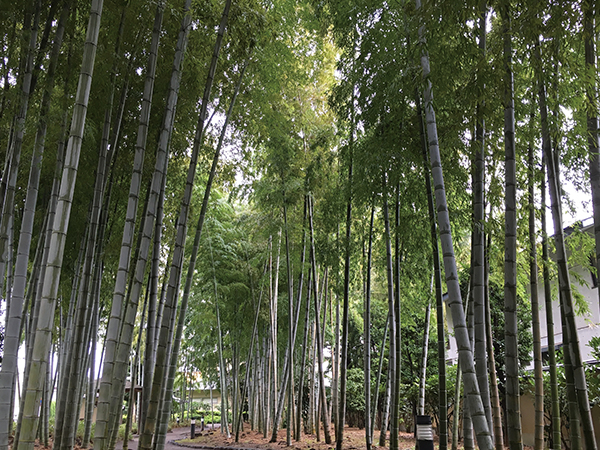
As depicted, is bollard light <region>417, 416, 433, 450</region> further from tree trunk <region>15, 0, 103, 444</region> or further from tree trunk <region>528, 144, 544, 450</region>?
tree trunk <region>15, 0, 103, 444</region>

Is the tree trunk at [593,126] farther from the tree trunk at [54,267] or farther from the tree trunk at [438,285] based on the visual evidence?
the tree trunk at [54,267]

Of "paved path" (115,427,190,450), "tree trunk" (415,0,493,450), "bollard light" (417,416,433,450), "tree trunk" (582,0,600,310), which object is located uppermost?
"tree trunk" (582,0,600,310)

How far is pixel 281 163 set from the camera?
20.2 ft

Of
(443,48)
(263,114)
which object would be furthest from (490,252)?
(263,114)

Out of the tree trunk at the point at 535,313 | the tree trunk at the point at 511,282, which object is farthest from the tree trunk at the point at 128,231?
the tree trunk at the point at 535,313

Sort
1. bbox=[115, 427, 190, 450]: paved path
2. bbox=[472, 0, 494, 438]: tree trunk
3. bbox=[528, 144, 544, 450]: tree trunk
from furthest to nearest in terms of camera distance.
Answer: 1. bbox=[115, 427, 190, 450]: paved path
2. bbox=[528, 144, 544, 450]: tree trunk
3. bbox=[472, 0, 494, 438]: tree trunk

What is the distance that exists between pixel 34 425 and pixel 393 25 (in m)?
3.64

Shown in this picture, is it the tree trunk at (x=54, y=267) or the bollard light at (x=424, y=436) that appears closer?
the tree trunk at (x=54, y=267)

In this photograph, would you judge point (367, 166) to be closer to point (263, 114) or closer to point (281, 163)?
point (263, 114)

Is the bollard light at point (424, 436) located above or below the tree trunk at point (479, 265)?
below

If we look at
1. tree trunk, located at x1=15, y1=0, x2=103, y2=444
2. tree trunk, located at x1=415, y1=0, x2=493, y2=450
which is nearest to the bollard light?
tree trunk, located at x1=415, y1=0, x2=493, y2=450

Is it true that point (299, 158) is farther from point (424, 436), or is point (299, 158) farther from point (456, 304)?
point (456, 304)

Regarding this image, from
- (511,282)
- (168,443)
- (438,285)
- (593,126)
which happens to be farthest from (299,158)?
(168,443)

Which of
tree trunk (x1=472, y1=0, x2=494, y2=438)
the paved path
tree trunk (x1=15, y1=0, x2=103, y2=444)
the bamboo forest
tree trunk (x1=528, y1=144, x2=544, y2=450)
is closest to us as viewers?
tree trunk (x1=15, y1=0, x2=103, y2=444)
